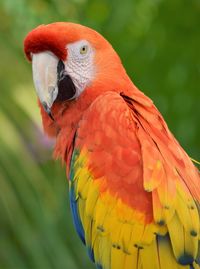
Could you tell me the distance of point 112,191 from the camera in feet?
8.23

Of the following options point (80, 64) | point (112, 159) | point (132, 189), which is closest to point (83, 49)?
point (80, 64)

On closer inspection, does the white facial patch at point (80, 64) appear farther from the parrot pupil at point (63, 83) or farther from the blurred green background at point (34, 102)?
the blurred green background at point (34, 102)

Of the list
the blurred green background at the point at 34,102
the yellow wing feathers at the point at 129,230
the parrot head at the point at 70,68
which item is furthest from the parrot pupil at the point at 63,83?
the blurred green background at the point at 34,102

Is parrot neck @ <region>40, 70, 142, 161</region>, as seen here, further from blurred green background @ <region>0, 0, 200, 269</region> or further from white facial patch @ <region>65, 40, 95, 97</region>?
blurred green background @ <region>0, 0, 200, 269</region>

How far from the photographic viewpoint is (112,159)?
2.53m

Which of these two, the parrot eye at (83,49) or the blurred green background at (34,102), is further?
the blurred green background at (34,102)

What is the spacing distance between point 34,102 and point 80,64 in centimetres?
83

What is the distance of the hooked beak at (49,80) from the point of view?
2611 millimetres

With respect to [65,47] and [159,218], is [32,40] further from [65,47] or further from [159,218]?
[159,218]

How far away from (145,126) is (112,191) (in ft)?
0.70

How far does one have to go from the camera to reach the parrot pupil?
2648mm

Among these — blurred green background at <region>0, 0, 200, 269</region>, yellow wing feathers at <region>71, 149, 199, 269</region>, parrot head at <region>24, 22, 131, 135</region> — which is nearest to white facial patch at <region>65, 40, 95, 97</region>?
parrot head at <region>24, 22, 131, 135</region>

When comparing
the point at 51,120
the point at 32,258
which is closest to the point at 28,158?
the point at 32,258

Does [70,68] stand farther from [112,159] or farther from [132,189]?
[132,189]
